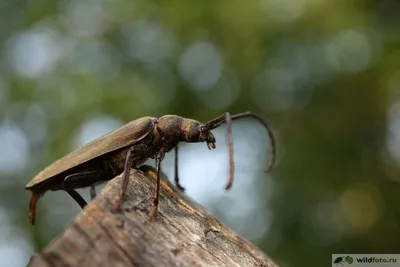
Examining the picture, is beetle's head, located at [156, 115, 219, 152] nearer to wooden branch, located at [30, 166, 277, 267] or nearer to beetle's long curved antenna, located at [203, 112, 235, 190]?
beetle's long curved antenna, located at [203, 112, 235, 190]

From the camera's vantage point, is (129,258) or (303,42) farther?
(303,42)

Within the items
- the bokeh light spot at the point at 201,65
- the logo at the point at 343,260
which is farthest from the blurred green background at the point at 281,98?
the logo at the point at 343,260

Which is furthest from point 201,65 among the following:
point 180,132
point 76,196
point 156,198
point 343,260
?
point 156,198

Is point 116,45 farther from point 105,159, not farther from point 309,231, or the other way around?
point 105,159

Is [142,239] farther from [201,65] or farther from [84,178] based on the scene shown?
[201,65]

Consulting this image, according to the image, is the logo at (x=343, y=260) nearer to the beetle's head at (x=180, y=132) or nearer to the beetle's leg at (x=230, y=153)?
the beetle's head at (x=180, y=132)

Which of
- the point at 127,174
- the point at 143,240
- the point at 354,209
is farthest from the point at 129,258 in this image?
the point at 354,209

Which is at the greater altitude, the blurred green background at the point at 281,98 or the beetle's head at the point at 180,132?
the blurred green background at the point at 281,98
